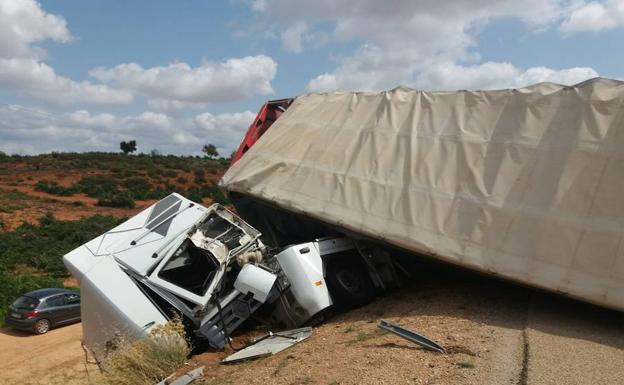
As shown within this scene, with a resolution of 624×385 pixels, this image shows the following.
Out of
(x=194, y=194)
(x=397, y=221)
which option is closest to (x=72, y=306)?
(x=397, y=221)

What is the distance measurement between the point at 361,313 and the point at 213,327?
6.76 feet

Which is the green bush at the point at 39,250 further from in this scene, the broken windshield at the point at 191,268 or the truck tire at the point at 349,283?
the truck tire at the point at 349,283

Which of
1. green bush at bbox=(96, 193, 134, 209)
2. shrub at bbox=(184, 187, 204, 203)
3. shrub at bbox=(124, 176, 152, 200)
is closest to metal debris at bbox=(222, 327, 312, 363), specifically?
shrub at bbox=(184, 187, 204, 203)

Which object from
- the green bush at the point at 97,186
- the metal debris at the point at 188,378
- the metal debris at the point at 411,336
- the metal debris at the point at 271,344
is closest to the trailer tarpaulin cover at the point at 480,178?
the metal debris at the point at 411,336

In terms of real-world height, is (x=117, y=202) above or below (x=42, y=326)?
below

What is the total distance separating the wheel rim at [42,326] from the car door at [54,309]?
0.16 metres

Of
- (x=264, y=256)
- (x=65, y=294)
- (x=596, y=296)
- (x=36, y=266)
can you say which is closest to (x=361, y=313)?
(x=264, y=256)

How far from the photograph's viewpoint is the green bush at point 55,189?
47.9 metres

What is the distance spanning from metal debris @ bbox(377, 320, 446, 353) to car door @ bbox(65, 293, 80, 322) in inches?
563

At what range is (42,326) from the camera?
18.3 metres

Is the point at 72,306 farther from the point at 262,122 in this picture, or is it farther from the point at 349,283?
the point at 349,283

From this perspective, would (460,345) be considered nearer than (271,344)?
Yes

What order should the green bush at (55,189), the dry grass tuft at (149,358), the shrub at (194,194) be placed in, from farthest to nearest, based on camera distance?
the green bush at (55,189) → the shrub at (194,194) → the dry grass tuft at (149,358)

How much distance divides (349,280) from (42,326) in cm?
1276
